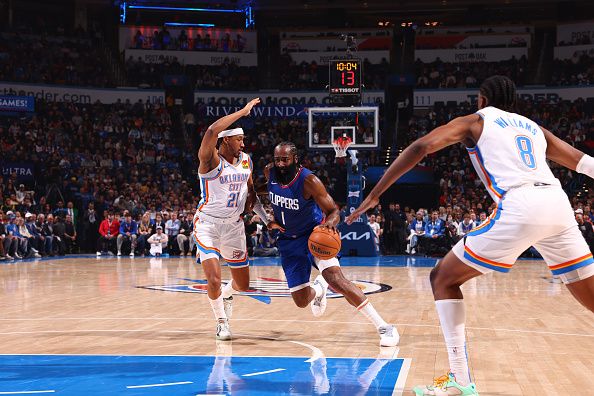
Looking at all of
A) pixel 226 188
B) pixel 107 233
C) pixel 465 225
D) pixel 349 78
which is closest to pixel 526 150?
pixel 226 188

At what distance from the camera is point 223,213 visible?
7879 mm

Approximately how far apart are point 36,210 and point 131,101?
9560mm

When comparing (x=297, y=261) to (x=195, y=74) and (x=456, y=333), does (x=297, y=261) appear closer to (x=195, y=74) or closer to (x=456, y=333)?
(x=456, y=333)

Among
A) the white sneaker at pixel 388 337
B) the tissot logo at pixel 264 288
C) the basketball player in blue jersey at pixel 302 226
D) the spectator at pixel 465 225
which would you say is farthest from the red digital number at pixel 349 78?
the white sneaker at pixel 388 337

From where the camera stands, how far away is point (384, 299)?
36.6 feet

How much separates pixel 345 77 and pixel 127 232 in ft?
26.3

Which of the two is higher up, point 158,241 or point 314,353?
point 314,353

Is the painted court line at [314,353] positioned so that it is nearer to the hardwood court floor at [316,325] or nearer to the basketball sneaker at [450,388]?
the hardwood court floor at [316,325]

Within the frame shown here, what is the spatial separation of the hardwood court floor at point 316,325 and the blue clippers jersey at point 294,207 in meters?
1.12

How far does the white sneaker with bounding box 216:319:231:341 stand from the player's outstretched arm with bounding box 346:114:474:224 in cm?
334

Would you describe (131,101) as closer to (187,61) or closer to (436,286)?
(187,61)

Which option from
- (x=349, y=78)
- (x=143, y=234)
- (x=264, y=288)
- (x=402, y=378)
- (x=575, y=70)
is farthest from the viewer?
(x=575, y=70)

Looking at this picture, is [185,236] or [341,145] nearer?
[341,145]

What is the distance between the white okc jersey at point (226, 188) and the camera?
779 cm
